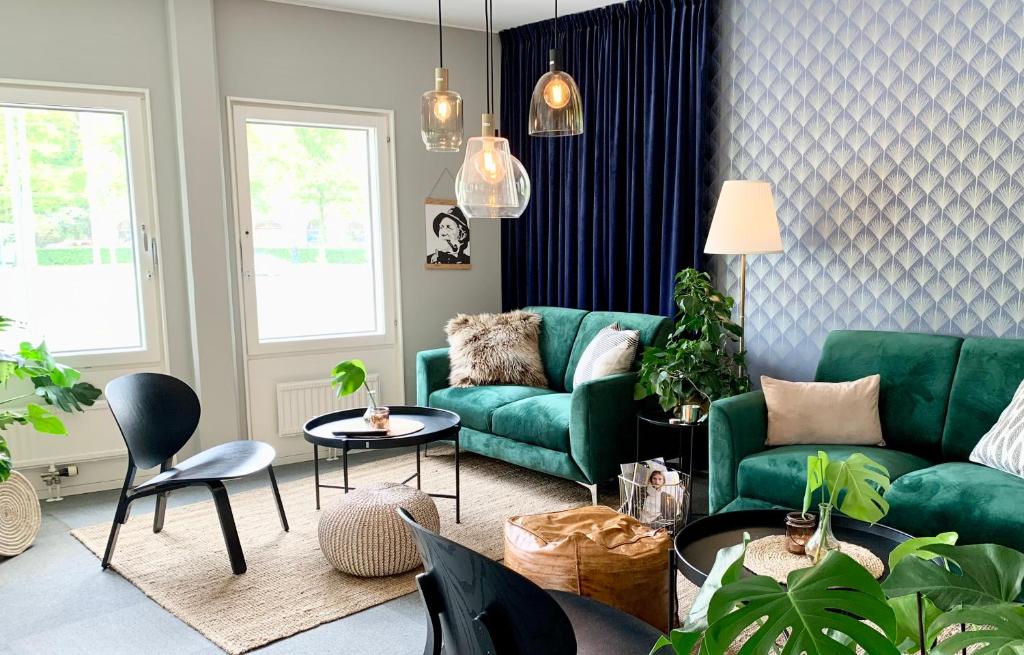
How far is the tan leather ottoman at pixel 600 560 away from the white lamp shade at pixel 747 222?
154 centimetres

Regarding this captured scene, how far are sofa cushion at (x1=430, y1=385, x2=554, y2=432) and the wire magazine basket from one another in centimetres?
131

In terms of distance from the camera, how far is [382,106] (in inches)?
199

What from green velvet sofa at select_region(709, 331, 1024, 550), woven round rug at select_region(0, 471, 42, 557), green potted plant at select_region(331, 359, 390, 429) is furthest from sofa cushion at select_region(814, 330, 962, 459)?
woven round rug at select_region(0, 471, 42, 557)

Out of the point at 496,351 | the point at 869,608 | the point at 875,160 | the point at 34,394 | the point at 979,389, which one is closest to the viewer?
the point at 869,608

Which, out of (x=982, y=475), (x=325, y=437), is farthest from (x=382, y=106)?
(x=982, y=475)

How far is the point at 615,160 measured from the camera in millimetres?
4723

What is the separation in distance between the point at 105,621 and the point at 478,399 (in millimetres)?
2132

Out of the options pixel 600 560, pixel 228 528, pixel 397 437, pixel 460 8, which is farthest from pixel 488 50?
pixel 600 560

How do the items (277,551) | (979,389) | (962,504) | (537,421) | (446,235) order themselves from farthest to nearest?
(446,235) → (537,421) → (277,551) → (979,389) → (962,504)

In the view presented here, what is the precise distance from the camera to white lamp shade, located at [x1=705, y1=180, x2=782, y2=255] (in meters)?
3.61

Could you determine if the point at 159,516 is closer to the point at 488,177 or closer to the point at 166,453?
the point at 166,453

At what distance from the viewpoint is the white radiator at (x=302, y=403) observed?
15.9 ft

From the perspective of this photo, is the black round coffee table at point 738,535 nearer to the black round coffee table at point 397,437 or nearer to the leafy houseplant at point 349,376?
the black round coffee table at point 397,437

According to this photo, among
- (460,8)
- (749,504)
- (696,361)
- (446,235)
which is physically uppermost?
(460,8)
